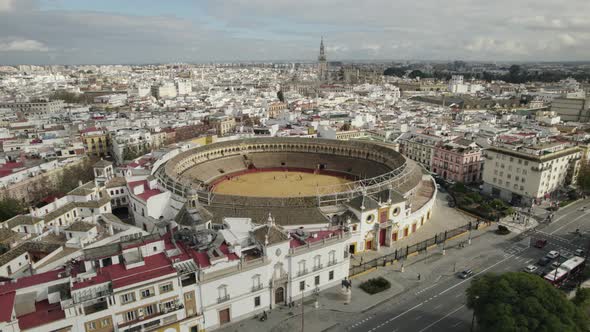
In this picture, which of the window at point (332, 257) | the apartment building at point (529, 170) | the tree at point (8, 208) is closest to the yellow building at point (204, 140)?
the tree at point (8, 208)

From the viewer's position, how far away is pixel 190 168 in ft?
271

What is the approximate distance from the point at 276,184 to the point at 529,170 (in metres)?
48.4

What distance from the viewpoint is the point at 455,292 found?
4378 cm

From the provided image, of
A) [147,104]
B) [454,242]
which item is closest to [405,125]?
[454,242]

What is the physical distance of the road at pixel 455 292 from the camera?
1519 inches

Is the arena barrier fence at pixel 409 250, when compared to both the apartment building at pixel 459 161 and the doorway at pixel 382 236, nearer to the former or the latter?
the doorway at pixel 382 236

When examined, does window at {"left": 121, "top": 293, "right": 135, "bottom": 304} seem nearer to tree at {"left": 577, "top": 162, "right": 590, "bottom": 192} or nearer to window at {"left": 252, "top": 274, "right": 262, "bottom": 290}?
window at {"left": 252, "top": 274, "right": 262, "bottom": 290}

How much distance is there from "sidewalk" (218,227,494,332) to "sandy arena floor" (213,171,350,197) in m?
28.4

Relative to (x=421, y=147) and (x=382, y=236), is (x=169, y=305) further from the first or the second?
(x=421, y=147)

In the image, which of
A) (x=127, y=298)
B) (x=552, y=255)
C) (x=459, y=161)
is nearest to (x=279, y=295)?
→ (x=127, y=298)

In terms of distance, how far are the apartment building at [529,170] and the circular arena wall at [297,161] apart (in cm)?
1492

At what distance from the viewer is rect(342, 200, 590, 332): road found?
38594mm

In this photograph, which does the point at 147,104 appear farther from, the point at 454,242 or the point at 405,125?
the point at 454,242

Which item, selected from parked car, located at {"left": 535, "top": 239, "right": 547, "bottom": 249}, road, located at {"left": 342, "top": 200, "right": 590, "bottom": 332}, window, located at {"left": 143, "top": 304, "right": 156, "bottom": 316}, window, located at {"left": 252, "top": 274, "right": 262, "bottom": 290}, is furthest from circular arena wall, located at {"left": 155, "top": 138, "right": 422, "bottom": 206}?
window, located at {"left": 143, "top": 304, "right": 156, "bottom": 316}
